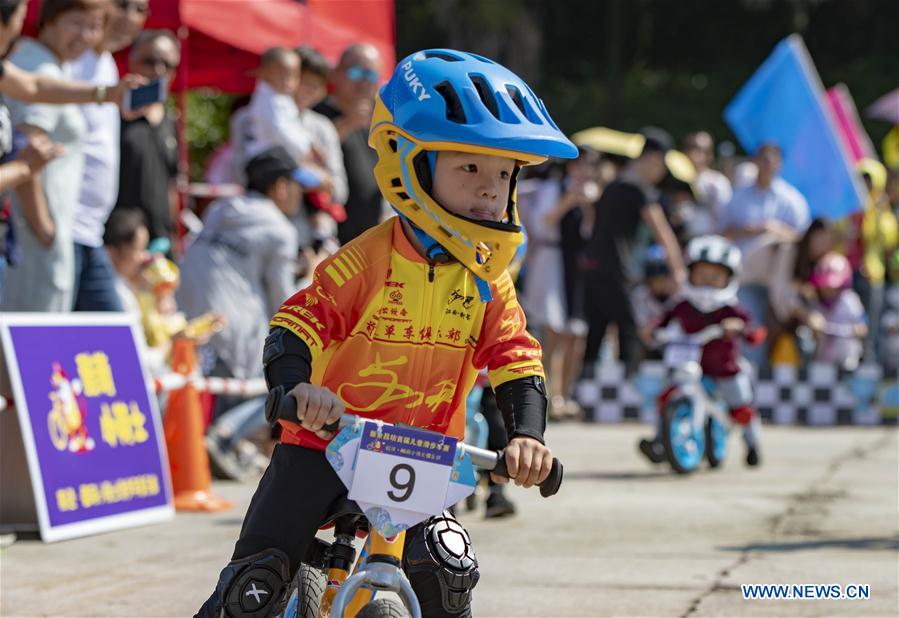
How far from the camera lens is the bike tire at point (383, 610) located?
320cm

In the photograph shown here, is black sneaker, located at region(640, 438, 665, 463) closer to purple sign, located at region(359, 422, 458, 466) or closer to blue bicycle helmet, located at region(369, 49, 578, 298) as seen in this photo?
blue bicycle helmet, located at region(369, 49, 578, 298)

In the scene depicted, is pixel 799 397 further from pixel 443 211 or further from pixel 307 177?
pixel 443 211

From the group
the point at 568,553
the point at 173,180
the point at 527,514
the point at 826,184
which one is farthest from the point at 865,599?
the point at 826,184

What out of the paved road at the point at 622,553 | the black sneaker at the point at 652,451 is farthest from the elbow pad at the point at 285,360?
the black sneaker at the point at 652,451

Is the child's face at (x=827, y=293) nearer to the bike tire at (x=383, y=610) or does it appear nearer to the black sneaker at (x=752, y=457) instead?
the black sneaker at (x=752, y=457)

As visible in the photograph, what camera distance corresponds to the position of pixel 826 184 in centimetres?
1577

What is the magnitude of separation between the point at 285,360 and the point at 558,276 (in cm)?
998

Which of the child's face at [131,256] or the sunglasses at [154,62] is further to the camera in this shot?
the sunglasses at [154,62]

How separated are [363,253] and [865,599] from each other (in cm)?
253

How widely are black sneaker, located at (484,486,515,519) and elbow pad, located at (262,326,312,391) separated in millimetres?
4006

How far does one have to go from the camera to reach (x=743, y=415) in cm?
983

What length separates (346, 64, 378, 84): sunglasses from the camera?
8.88 m

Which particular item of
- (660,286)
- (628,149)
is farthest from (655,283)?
(628,149)

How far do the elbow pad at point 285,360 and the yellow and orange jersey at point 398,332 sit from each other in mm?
100
